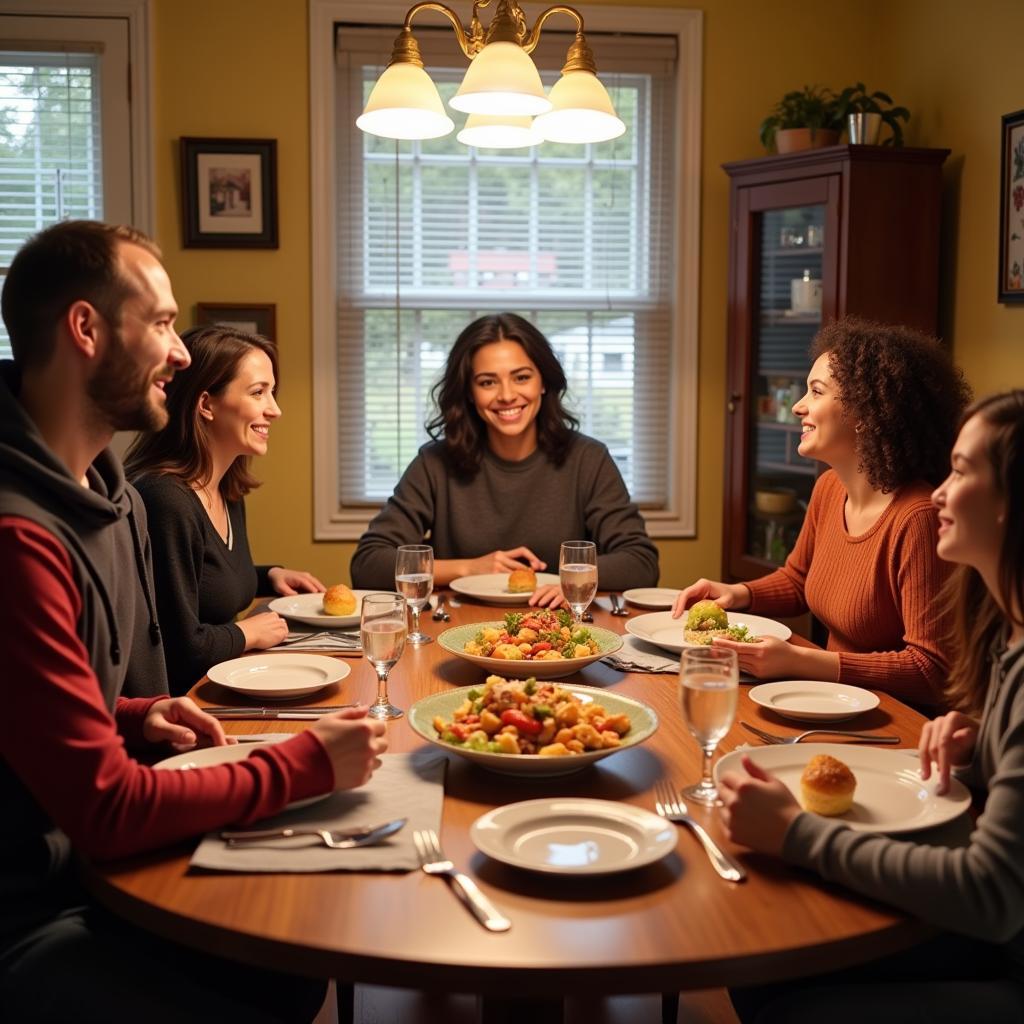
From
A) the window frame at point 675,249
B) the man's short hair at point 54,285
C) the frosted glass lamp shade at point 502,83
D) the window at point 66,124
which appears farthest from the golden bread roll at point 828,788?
the window at point 66,124

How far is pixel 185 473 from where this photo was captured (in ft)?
7.52

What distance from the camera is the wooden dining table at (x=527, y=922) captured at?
1013 millimetres

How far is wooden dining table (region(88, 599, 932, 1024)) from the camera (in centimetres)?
101

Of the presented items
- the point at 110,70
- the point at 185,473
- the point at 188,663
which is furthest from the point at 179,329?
the point at 188,663

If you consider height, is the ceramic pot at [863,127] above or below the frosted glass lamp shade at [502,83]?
above

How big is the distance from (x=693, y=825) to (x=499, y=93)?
53.1 inches

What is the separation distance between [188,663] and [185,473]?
1.38 ft

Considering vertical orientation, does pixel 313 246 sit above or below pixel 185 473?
above

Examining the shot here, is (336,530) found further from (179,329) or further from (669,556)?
(669,556)

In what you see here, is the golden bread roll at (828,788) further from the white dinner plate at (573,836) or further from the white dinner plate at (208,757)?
the white dinner plate at (208,757)

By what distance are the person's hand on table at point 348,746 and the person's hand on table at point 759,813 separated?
40cm

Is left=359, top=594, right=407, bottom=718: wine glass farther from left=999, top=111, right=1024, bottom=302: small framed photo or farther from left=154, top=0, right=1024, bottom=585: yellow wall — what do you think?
left=154, top=0, right=1024, bottom=585: yellow wall

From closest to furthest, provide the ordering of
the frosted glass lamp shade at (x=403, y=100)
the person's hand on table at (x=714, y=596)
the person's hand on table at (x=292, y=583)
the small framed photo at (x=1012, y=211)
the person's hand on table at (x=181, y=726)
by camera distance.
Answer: the person's hand on table at (x=181, y=726)
the frosted glass lamp shade at (x=403, y=100)
the person's hand on table at (x=714, y=596)
the person's hand on table at (x=292, y=583)
the small framed photo at (x=1012, y=211)

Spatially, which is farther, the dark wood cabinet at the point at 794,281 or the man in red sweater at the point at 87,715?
the dark wood cabinet at the point at 794,281
